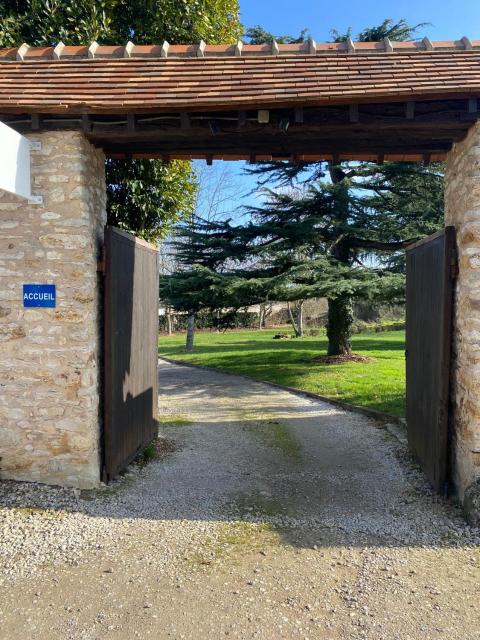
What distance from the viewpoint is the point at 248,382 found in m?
13.4

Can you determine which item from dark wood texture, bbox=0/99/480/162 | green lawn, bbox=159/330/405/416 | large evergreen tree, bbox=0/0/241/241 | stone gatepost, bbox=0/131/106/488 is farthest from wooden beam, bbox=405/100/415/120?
green lawn, bbox=159/330/405/416

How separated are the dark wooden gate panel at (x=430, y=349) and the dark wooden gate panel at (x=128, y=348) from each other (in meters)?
3.46

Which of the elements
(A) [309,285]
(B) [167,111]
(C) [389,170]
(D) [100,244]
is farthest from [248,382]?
(B) [167,111]

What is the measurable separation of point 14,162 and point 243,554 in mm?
3980

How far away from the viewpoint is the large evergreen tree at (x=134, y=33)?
295 inches

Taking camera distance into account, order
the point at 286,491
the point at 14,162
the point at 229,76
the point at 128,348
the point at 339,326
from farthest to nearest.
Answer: the point at 339,326 → the point at 128,348 → the point at 286,491 → the point at 229,76 → the point at 14,162

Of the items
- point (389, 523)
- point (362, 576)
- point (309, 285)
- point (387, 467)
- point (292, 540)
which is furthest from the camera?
point (309, 285)

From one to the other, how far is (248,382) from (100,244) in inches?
340

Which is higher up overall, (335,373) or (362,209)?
(362,209)

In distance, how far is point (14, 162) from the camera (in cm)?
450

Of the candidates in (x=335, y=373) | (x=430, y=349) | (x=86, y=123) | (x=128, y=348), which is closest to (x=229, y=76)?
(x=86, y=123)

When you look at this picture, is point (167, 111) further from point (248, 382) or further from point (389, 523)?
point (248, 382)

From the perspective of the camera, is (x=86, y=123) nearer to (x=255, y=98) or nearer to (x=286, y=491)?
(x=255, y=98)

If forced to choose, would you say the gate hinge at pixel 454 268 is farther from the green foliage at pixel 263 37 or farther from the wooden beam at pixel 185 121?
the green foliage at pixel 263 37
